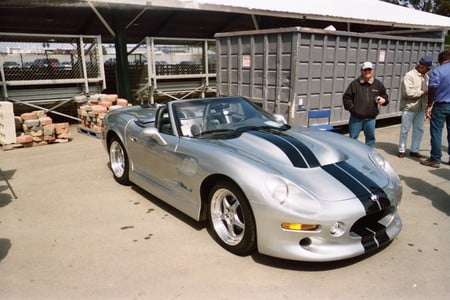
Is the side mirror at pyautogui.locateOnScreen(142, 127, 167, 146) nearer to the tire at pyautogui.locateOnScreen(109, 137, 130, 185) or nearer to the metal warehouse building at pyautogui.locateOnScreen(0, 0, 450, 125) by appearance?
the tire at pyautogui.locateOnScreen(109, 137, 130, 185)

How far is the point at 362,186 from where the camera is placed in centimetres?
299

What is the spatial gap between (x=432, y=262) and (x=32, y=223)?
403cm

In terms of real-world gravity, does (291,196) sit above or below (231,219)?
above

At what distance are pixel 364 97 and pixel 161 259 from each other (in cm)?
412

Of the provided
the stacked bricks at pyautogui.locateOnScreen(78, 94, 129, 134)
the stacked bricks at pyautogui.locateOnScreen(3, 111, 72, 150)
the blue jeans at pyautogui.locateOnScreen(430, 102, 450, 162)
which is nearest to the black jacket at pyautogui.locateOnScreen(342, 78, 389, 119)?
A: the blue jeans at pyautogui.locateOnScreen(430, 102, 450, 162)

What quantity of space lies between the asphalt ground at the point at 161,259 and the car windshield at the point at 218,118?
1.02m

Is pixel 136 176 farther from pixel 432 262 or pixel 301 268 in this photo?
pixel 432 262

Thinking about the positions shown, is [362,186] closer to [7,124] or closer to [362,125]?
[362,125]

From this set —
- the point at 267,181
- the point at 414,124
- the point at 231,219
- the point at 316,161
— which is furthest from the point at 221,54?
the point at 267,181

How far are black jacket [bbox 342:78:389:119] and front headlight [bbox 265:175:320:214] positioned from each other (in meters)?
3.38

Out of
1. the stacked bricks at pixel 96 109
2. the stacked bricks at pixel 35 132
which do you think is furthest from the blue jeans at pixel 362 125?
the stacked bricks at pixel 35 132

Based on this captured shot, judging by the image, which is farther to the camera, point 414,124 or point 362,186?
point 414,124

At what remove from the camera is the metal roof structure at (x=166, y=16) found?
30.6 feet

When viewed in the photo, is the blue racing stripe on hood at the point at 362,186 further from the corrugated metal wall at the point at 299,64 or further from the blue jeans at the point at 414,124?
the corrugated metal wall at the point at 299,64
